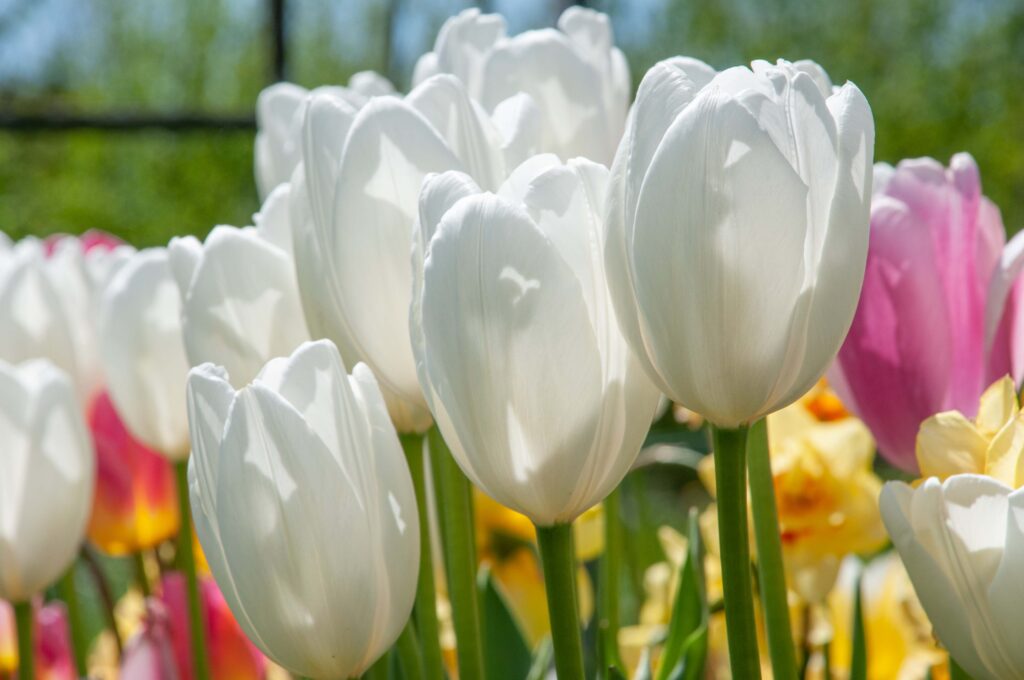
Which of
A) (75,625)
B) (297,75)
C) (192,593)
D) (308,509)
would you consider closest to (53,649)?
(75,625)

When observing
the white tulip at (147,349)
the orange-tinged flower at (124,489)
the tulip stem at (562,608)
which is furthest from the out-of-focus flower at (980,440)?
the orange-tinged flower at (124,489)

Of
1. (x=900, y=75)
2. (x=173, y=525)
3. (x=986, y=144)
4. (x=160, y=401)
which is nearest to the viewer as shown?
(x=160, y=401)

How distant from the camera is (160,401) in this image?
1.90 feet

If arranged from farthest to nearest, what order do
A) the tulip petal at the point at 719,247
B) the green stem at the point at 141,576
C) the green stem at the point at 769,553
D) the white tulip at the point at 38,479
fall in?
the green stem at the point at 141,576, the white tulip at the point at 38,479, the green stem at the point at 769,553, the tulip petal at the point at 719,247

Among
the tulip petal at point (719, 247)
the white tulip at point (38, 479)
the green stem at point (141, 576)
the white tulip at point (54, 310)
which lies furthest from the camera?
the green stem at point (141, 576)

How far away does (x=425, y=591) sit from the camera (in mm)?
440

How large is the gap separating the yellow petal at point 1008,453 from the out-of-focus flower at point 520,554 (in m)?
0.50

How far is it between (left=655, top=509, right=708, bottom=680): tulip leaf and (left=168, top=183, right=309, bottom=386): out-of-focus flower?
7.7 inches

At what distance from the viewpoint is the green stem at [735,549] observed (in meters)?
0.32

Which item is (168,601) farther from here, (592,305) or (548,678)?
(592,305)

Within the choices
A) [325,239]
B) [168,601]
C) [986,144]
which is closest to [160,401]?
[168,601]

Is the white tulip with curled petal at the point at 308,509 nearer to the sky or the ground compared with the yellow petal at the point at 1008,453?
Result: nearer to the ground

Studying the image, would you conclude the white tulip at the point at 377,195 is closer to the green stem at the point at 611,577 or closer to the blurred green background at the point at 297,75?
the green stem at the point at 611,577

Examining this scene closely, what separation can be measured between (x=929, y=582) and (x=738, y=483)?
0.19 feet
